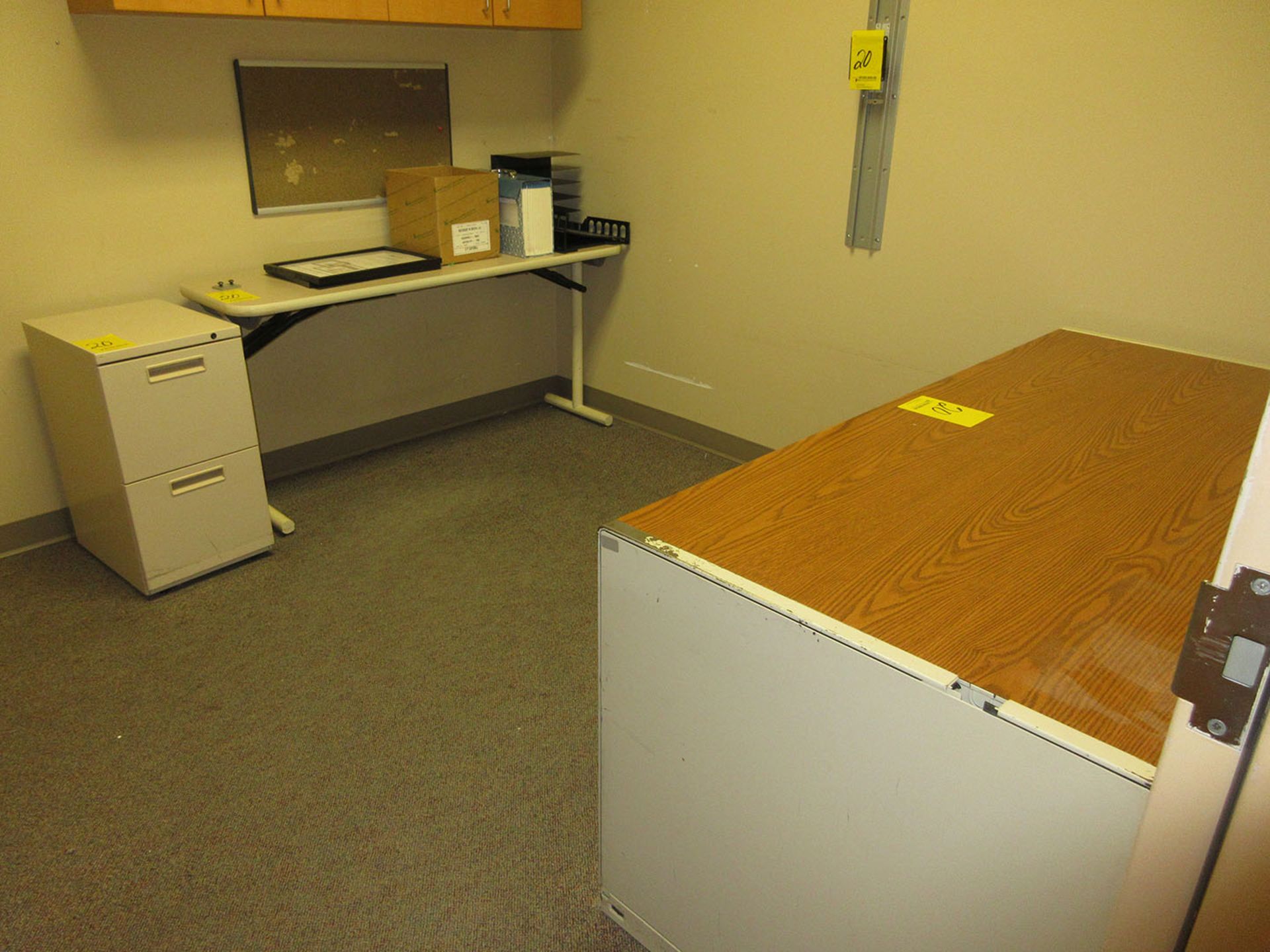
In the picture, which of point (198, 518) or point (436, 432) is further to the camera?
point (436, 432)

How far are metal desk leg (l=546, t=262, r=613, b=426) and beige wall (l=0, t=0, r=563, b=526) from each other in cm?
49

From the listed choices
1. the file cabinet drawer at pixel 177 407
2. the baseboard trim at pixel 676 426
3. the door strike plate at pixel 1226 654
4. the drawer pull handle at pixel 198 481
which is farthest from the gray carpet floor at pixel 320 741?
the door strike plate at pixel 1226 654

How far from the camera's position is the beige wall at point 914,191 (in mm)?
2201

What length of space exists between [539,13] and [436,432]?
1.65 metres

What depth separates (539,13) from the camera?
311 cm

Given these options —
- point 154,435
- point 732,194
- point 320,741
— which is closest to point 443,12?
point 732,194

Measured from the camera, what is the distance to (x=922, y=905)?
104 cm

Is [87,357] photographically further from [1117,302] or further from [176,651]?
[1117,302]

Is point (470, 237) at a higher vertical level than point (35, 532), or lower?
higher

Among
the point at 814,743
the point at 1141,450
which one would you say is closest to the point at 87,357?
the point at 814,743

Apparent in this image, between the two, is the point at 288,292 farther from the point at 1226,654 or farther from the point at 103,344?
the point at 1226,654

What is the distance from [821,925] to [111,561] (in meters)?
2.31

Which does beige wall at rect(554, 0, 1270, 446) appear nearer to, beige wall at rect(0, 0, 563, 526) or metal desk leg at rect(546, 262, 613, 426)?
metal desk leg at rect(546, 262, 613, 426)

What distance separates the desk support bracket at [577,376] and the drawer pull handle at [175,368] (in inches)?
59.5
